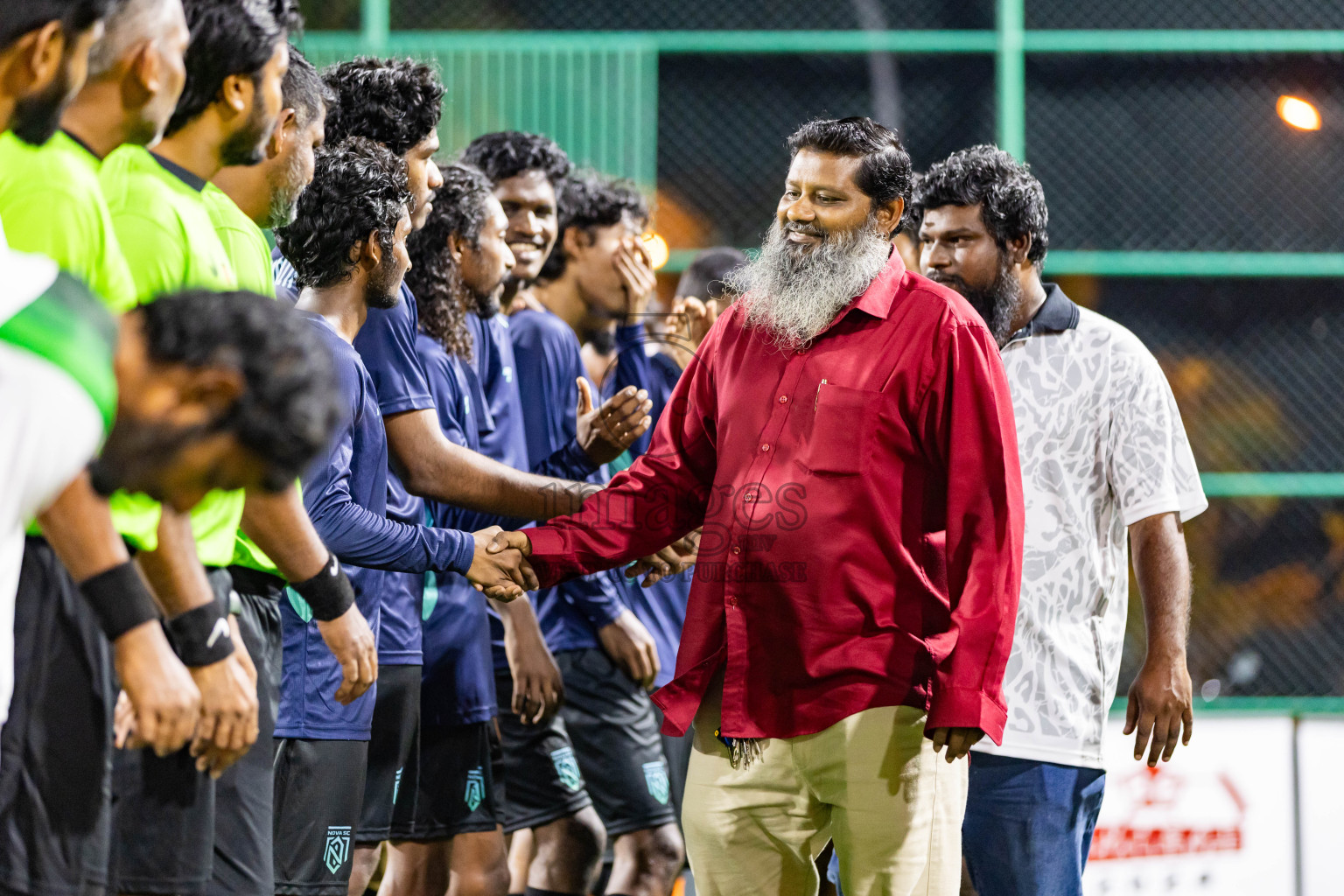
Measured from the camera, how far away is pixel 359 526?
3188 mm

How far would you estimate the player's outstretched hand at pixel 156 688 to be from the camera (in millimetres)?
1977

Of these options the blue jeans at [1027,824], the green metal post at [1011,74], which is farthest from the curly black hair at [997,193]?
the green metal post at [1011,74]

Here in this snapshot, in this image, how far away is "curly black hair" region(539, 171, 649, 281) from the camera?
18.5ft

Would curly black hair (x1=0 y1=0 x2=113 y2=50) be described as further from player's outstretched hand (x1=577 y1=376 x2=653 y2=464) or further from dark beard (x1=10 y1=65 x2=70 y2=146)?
player's outstretched hand (x1=577 y1=376 x2=653 y2=464)

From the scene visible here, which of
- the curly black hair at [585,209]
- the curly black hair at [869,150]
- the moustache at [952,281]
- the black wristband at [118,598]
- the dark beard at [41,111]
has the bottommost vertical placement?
the black wristband at [118,598]

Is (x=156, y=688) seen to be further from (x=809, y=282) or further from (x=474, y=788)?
(x=474, y=788)

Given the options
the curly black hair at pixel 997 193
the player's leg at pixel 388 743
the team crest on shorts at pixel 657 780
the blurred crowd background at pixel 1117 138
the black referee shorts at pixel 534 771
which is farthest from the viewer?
the blurred crowd background at pixel 1117 138

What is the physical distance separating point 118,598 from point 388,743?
181cm

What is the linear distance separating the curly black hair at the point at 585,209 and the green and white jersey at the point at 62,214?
11.6ft

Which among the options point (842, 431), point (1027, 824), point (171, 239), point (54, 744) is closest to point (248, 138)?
point (171, 239)

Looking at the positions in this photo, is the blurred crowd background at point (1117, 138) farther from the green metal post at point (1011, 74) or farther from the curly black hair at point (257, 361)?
the curly black hair at point (257, 361)

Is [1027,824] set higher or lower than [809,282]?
lower

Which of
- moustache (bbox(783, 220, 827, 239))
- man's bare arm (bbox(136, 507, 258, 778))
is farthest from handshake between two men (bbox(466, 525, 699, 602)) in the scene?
man's bare arm (bbox(136, 507, 258, 778))

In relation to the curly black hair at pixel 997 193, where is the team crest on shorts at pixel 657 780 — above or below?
below
